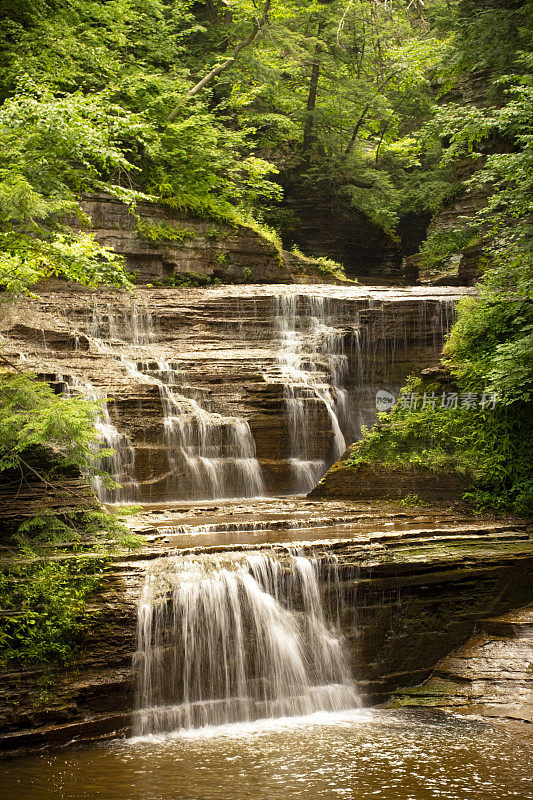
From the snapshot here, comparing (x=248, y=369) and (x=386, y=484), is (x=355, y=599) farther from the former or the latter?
(x=248, y=369)

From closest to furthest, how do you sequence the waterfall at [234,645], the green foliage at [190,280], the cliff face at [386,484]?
the waterfall at [234,645] < the cliff face at [386,484] < the green foliage at [190,280]

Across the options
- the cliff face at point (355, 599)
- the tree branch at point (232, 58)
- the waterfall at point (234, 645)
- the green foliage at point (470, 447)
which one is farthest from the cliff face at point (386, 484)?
the tree branch at point (232, 58)

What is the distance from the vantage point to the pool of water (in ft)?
16.8

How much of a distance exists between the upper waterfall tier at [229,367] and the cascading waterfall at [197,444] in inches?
0.9

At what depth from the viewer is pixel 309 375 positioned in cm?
1458

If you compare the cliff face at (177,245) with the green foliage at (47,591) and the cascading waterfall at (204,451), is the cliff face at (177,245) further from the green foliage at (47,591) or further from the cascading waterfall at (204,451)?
the green foliage at (47,591)

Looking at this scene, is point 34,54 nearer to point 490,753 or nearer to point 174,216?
point 174,216

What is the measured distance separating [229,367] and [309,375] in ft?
5.96

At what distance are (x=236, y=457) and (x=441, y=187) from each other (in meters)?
15.5

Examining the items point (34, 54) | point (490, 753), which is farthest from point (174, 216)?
point (490, 753)

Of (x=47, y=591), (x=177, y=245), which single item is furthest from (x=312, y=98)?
(x=47, y=591)

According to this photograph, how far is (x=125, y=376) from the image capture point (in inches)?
517

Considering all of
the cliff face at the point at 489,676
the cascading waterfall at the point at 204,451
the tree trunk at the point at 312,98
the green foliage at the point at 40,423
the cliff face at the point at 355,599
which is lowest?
the cliff face at the point at 489,676

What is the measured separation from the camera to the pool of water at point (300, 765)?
5.13 m
